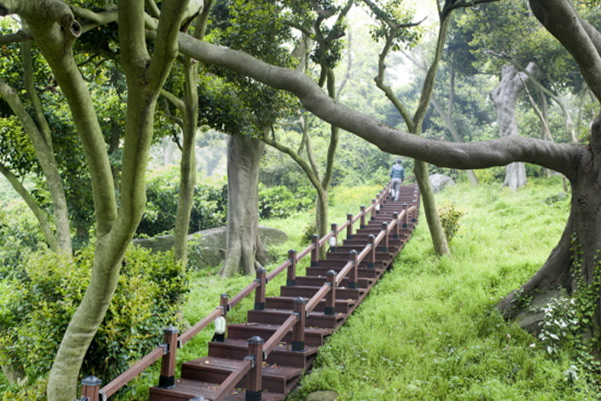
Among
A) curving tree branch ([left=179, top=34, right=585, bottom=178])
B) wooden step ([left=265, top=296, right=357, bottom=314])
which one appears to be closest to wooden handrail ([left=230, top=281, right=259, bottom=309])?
wooden step ([left=265, top=296, right=357, bottom=314])

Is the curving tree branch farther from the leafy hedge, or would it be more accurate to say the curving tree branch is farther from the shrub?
the leafy hedge

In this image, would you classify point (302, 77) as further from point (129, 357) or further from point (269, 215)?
point (269, 215)

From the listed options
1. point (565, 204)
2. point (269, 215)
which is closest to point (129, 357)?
point (565, 204)

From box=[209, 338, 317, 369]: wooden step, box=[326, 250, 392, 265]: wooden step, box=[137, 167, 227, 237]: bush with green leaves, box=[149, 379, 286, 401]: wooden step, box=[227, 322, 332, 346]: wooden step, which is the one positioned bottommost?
box=[149, 379, 286, 401]: wooden step

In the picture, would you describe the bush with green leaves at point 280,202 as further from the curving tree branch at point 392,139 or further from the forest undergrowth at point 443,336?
the curving tree branch at point 392,139

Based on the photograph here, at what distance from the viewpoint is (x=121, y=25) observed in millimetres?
4098

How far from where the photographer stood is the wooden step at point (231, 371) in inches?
278

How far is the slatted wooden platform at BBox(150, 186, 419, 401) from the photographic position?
700cm

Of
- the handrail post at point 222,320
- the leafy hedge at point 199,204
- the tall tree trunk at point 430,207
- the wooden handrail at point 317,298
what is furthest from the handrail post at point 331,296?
the leafy hedge at point 199,204

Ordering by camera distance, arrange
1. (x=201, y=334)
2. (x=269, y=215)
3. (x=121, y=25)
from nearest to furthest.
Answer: (x=121, y=25)
(x=201, y=334)
(x=269, y=215)

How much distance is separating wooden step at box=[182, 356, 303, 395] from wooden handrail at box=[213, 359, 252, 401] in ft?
2.44

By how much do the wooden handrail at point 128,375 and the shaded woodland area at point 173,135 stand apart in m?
0.35

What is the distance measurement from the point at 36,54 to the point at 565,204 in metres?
15.7

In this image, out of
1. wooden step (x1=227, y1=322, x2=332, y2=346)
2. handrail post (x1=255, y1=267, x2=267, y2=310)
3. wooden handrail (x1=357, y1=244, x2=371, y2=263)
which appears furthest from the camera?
wooden handrail (x1=357, y1=244, x2=371, y2=263)
